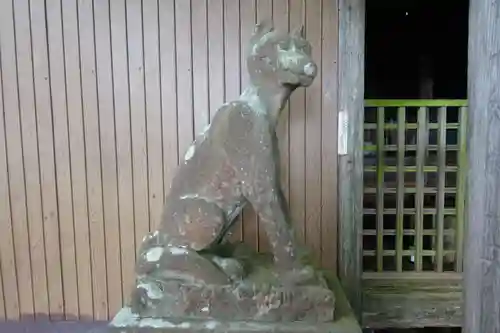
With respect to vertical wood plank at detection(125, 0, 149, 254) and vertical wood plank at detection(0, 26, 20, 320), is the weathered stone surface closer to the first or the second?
vertical wood plank at detection(125, 0, 149, 254)

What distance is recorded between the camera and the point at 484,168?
971 millimetres

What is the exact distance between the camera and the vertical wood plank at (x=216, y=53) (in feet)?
5.89

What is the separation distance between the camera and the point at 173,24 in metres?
1.80

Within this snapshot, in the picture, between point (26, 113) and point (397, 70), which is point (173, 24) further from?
point (397, 70)

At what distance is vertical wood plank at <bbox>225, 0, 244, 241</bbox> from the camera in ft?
5.89

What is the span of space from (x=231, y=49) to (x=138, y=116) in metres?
0.40

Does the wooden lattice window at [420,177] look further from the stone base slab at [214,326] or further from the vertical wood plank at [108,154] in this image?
the vertical wood plank at [108,154]

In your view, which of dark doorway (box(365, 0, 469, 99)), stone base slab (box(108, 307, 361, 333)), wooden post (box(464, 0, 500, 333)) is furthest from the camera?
dark doorway (box(365, 0, 469, 99))

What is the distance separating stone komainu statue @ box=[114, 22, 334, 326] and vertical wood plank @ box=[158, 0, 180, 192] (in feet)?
1.87

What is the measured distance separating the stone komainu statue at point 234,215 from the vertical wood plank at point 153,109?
58cm

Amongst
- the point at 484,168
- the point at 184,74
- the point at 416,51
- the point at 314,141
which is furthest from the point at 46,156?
the point at 416,51

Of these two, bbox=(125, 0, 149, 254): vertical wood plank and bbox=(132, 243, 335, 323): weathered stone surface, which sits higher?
bbox=(125, 0, 149, 254): vertical wood plank

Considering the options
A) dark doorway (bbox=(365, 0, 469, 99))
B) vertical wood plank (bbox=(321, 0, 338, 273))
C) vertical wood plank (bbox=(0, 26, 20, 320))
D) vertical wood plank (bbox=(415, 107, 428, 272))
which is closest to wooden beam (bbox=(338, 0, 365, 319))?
vertical wood plank (bbox=(321, 0, 338, 273))

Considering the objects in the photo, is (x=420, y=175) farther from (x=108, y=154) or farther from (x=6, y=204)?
(x=6, y=204)
